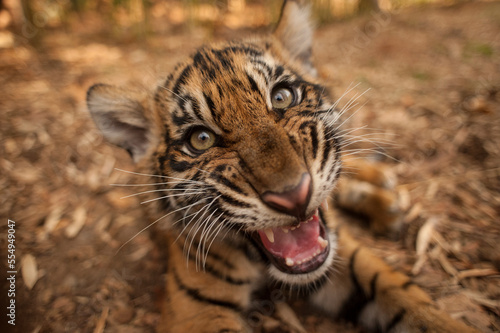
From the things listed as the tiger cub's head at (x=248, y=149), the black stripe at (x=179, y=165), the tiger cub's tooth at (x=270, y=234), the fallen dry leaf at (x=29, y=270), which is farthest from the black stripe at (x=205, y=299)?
the fallen dry leaf at (x=29, y=270)

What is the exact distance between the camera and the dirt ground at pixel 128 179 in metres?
1.97

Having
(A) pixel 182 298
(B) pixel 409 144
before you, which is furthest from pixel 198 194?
(B) pixel 409 144

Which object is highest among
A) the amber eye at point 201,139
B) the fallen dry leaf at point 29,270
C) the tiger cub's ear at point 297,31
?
the tiger cub's ear at point 297,31

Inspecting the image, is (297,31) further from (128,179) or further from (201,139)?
(128,179)

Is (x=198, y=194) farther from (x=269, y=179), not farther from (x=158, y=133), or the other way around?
(x=158, y=133)

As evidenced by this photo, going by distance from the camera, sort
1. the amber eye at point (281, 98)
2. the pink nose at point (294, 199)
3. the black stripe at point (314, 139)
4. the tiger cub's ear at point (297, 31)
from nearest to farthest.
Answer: the pink nose at point (294, 199)
the black stripe at point (314, 139)
the amber eye at point (281, 98)
the tiger cub's ear at point (297, 31)

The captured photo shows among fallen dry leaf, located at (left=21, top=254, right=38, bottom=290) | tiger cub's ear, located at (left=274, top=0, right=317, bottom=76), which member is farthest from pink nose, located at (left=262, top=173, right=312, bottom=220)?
fallen dry leaf, located at (left=21, top=254, right=38, bottom=290)

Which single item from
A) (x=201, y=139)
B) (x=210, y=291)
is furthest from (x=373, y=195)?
(x=201, y=139)

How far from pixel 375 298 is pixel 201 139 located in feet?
4.69

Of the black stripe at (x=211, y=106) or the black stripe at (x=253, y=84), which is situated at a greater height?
the black stripe at (x=253, y=84)

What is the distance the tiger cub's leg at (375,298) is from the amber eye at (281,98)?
3.51 feet

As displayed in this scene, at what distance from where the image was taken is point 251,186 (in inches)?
51.9

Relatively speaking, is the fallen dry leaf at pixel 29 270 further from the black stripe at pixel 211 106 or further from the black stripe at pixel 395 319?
the black stripe at pixel 395 319

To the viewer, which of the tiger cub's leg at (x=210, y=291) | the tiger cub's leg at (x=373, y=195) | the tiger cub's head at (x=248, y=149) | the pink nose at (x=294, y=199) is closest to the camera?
the pink nose at (x=294, y=199)
